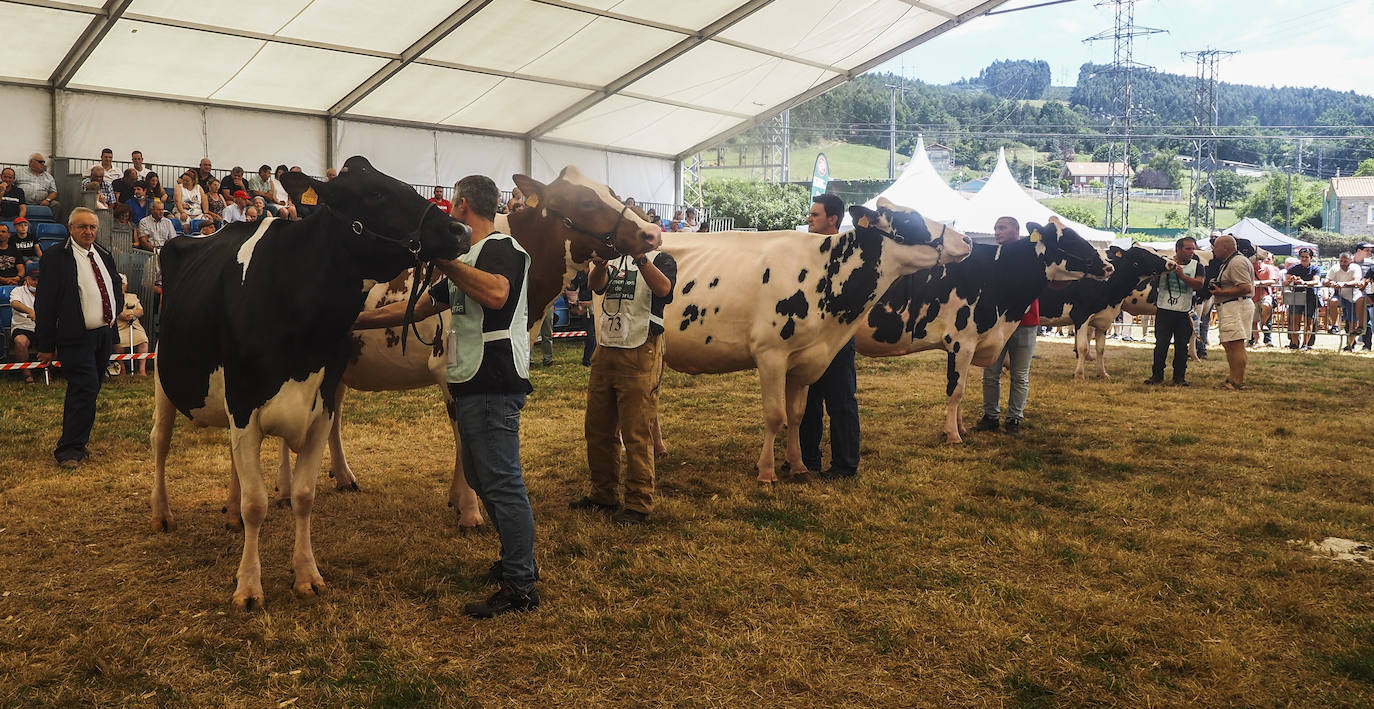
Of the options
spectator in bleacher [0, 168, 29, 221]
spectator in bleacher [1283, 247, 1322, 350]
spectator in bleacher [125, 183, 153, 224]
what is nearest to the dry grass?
spectator in bleacher [125, 183, 153, 224]

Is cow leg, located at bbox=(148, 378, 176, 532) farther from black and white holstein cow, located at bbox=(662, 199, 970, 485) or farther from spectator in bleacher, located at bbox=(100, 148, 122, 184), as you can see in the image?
spectator in bleacher, located at bbox=(100, 148, 122, 184)

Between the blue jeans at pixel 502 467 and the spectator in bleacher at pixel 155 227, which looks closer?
the blue jeans at pixel 502 467

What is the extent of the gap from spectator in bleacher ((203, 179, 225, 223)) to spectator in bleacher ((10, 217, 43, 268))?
2.41m

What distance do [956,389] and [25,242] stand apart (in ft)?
40.5

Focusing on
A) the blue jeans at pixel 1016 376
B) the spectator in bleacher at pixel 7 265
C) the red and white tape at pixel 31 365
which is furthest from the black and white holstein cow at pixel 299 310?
the spectator in bleacher at pixel 7 265

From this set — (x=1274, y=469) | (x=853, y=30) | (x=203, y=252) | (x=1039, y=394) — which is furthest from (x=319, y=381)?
(x=853, y=30)

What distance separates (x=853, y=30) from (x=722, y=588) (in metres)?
16.1

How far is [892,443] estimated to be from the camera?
809cm

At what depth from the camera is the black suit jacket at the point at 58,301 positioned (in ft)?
22.3

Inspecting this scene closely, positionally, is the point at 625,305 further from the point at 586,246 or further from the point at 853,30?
the point at 853,30

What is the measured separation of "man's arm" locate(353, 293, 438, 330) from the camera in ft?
14.4

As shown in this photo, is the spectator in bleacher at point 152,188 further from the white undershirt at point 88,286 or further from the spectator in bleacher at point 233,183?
the white undershirt at point 88,286

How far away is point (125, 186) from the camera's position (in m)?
13.7

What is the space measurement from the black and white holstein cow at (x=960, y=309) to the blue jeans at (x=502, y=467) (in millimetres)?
4990
